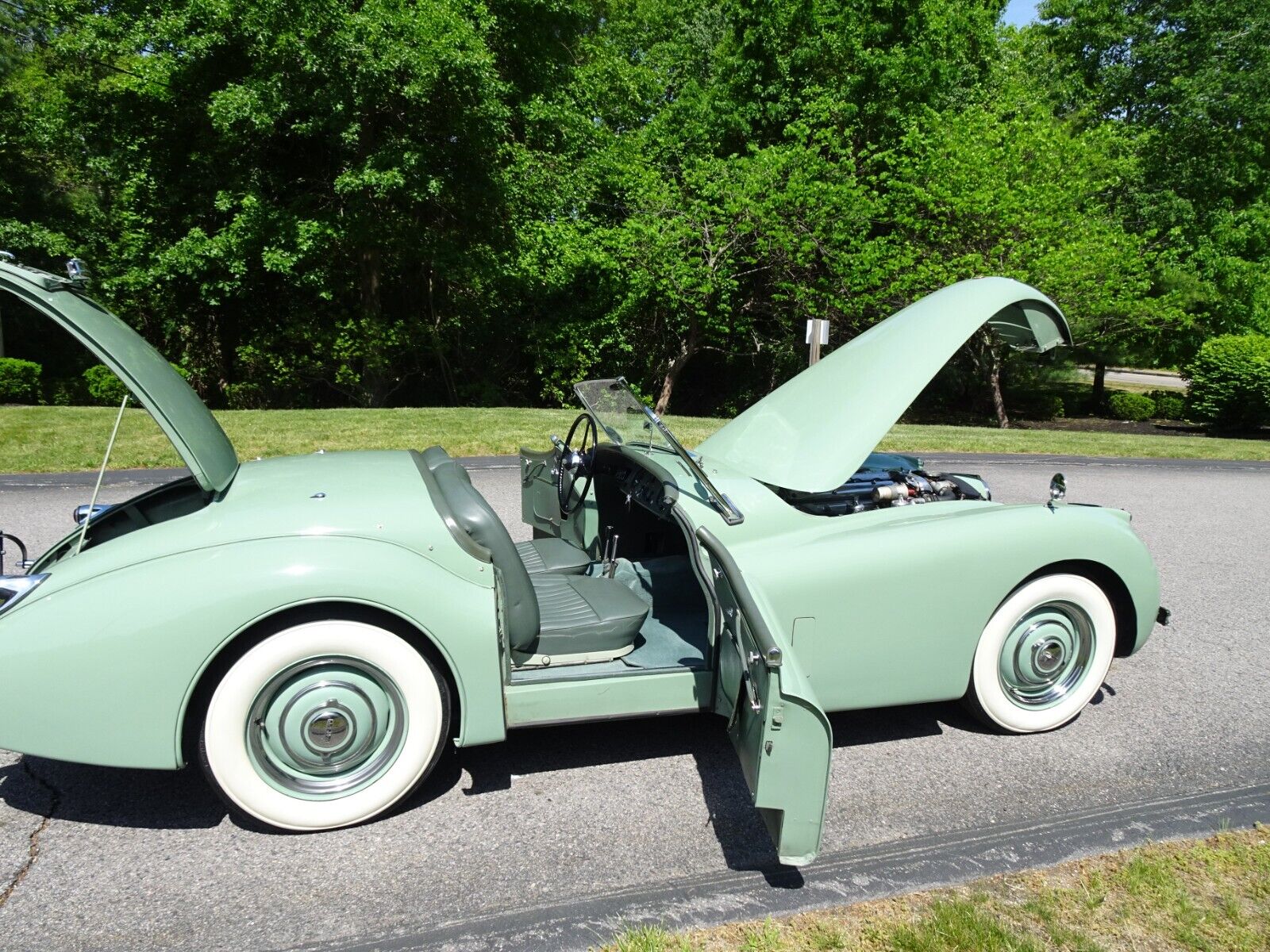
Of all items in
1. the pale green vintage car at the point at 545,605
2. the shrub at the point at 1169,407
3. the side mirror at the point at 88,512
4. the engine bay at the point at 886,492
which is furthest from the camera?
the shrub at the point at 1169,407


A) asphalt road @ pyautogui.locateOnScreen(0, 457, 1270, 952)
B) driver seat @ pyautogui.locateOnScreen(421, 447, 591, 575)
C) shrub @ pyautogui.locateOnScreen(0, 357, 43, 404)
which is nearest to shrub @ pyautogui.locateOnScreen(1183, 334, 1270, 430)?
asphalt road @ pyautogui.locateOnScreen(0, 457, 1270, 952)

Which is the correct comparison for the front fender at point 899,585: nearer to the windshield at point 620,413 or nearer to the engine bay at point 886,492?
the engine bay at point 886,492

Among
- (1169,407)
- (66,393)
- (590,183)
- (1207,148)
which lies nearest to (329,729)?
(590,183)

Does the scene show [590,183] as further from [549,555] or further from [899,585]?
[899,585]

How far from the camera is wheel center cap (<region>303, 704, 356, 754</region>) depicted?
2916 millimetres

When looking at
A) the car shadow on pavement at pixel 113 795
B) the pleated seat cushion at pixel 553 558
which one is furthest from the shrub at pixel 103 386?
the car shadow on pavement at pixel 113 795

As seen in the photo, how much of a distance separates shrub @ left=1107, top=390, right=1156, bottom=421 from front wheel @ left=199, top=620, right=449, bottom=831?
23.6 meters

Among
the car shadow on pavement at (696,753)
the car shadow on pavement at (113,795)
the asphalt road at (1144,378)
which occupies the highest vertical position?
the car shadow on pavement at (113,795)

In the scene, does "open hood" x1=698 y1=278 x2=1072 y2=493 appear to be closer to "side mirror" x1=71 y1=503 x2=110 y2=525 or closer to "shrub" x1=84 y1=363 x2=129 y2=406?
"side mirror" x1=71 y1=503 x2=110 y2=525

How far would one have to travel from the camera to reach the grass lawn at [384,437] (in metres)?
10.3

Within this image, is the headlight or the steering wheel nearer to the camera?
the headlight

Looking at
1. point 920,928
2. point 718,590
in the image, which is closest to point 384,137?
point 718,590

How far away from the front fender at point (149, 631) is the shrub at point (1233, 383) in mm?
19823

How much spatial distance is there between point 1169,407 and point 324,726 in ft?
80.6
